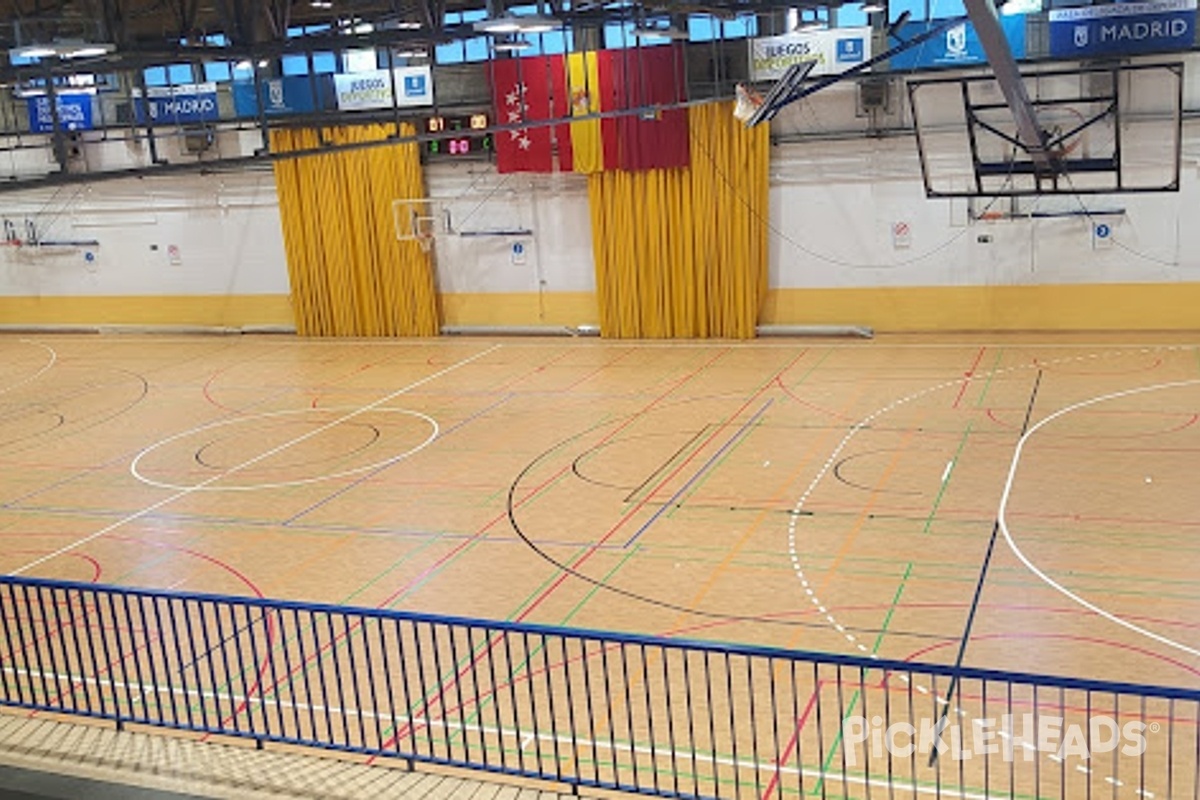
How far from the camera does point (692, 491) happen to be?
17.0m

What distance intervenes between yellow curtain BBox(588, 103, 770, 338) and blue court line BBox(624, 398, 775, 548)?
20.5 ft

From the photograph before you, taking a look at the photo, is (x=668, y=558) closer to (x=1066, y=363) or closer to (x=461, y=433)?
(x=461, y=433)

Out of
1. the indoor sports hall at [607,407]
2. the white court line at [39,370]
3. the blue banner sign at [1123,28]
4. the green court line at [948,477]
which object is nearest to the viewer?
the indoor sports hall at [607,407]

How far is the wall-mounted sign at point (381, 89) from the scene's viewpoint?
27516 mm

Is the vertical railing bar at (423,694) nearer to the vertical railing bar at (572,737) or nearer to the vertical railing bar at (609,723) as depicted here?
the vertical railing bar at (572,737)

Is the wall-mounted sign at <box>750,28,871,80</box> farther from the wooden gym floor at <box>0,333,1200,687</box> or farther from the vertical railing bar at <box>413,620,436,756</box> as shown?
the vertical railing bar at <box>413,620,436,756</box>

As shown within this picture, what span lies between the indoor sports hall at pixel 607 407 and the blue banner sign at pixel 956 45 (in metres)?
0.08

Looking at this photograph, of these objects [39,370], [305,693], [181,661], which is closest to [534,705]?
[305,693]

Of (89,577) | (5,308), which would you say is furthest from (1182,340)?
(5,308)

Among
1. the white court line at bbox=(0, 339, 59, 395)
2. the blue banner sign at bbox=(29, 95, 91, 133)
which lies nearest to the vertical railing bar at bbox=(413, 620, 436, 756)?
the blue banner sign at bbox=(29, 95, 91, 133)

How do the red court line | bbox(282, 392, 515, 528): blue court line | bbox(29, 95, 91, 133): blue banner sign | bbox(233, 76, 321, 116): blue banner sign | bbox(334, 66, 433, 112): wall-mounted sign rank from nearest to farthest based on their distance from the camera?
bbox(282, 392, 515, 528): blue court line, the red court line, bbox(29, 95, 91, 133): blue banner sign, bbox(334, 66, 433, 112): wall-mounted sign, bbox(233, 76, 321, 116): blue banner sign

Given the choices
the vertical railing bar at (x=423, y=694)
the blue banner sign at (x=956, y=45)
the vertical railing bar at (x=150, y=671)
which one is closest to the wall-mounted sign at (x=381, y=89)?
the blue banner sign at (x=956, y=45)

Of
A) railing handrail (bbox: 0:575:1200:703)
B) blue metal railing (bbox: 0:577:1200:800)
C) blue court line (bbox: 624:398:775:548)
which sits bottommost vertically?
blue court line (bbox: 624:398:775:548)

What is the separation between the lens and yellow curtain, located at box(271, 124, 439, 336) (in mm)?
30156
